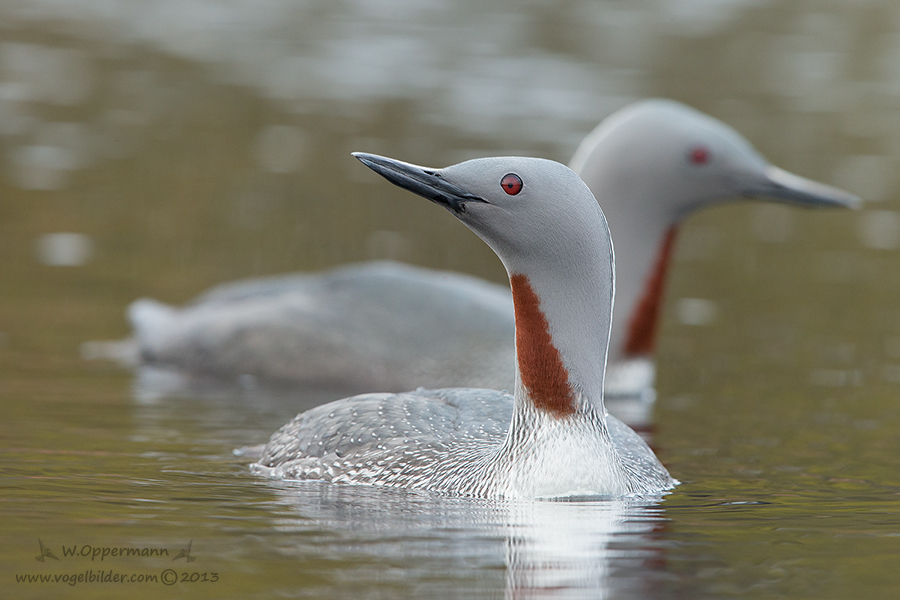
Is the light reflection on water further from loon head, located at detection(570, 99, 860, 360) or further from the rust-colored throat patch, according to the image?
loon head, located at detection(570, 99, 860, 360)

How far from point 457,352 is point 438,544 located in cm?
419

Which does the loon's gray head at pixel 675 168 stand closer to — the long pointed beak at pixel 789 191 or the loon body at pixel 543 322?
the long pointed beak at pixel 789 191

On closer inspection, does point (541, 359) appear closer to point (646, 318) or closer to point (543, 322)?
point (543, 322)

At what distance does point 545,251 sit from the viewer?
6.23 meters

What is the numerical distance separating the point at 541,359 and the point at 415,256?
7.70m

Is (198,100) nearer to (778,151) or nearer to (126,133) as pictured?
(126,133)

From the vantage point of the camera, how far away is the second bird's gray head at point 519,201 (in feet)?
20.3

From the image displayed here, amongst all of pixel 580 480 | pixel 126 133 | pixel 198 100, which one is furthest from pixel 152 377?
pixel 198 100

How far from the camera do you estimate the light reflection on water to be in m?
5.74

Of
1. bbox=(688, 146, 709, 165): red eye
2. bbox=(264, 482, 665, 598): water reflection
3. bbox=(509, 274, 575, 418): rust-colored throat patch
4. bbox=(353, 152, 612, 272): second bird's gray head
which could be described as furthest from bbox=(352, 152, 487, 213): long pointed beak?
bbox=(688, 146, 709, 165): red eye

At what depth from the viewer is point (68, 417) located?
8391 mm

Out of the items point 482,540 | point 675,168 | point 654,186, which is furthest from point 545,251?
point 675,168

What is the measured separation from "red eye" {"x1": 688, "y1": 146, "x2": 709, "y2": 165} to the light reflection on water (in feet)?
4.49

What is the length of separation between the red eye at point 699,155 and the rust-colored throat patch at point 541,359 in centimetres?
426
